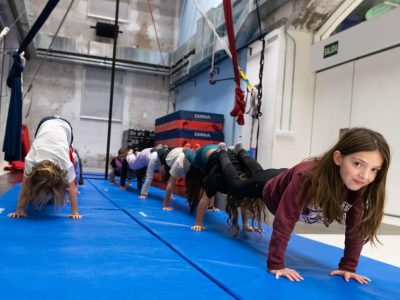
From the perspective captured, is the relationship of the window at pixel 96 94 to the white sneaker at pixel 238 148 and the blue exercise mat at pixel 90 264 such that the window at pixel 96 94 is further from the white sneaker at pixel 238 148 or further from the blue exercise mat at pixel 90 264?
the blue exercise mat at pixel 90 264

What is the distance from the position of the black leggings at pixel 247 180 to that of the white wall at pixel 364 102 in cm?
205

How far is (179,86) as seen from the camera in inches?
394

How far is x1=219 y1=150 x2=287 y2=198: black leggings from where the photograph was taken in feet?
7.64

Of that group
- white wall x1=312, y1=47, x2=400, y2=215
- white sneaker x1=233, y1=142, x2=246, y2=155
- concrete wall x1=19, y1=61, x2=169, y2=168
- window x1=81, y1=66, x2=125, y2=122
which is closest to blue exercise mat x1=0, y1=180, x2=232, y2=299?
white sneaker x1=233, y1=142, x2=246, y2=155

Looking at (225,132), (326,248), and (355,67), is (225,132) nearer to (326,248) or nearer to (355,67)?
(355,67)

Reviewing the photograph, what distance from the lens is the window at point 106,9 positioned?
10.0 metres

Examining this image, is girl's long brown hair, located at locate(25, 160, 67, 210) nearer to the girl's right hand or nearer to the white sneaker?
the girl's right hand

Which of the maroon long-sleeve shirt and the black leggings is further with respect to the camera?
the black leggings

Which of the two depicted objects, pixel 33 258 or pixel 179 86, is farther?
pixel 179 86

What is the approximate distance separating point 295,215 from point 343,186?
245 millimetres

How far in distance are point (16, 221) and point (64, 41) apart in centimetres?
782

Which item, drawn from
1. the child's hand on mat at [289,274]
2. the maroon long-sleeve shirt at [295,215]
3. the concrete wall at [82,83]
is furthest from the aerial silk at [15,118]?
the concrete wall at [82,83]

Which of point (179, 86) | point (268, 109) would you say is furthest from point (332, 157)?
point (179, 86)

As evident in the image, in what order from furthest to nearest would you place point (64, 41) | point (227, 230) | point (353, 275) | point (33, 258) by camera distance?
point (64, 41), point (227, 230), point (353, 275), point (33, 258)
